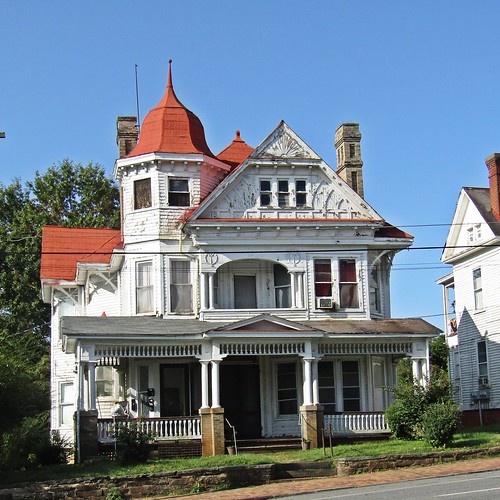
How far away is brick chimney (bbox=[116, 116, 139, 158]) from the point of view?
125 ft

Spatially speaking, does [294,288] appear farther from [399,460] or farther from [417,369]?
[399,460]

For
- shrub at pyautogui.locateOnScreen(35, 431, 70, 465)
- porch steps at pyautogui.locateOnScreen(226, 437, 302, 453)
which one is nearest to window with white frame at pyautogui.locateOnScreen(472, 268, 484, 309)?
porch steps at pyautogui.locateOnScreen(226, 437, 302, 453)

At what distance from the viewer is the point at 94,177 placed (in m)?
62.1

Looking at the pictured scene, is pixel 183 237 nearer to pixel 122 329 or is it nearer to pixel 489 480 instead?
pixel 122 329

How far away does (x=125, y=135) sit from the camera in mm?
38219

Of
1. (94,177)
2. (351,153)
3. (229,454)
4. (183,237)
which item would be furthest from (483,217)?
(94,177)

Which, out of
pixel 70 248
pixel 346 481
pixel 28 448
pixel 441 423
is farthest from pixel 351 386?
pixel 70 248

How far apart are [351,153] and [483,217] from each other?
22.0 feet

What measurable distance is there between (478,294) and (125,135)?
→ 635 inches

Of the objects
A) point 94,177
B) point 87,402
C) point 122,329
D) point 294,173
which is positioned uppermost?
point 94,177

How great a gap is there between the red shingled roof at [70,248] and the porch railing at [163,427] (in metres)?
9.07

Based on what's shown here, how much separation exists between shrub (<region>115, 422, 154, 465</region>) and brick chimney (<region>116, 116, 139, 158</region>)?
1444 centimetres

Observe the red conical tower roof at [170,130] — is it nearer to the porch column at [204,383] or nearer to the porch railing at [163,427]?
the porch column at [204,383]

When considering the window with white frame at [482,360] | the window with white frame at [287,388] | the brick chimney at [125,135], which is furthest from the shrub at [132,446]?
the window with white frame at [482,360]
